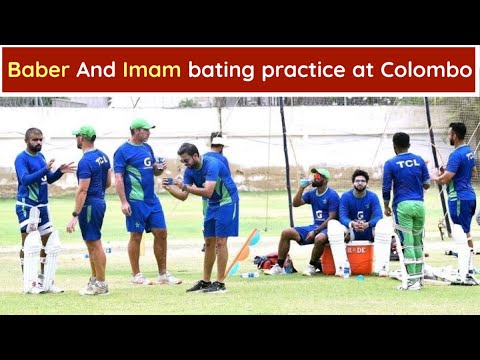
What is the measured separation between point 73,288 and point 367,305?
13.2ft

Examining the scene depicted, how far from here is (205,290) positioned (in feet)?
36.7

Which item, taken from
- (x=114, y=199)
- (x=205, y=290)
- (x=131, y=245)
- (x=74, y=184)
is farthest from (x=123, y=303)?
(x=74, y=184)

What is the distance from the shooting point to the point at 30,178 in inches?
464

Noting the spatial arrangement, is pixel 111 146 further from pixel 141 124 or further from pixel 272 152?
pixel 141 124

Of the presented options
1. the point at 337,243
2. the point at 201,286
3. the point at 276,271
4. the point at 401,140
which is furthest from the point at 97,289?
the point at 401,140

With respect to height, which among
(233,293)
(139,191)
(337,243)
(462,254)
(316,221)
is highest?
(139,191)

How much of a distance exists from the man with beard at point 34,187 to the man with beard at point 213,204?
1.71 meters

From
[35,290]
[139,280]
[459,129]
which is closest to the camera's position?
[35,290]

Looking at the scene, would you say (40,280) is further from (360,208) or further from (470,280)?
(470,280)

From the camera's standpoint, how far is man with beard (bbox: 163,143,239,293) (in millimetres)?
11109

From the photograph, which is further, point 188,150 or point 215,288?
point 215,288

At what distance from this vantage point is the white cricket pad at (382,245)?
12852 millimetres

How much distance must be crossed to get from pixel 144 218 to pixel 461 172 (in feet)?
13.9

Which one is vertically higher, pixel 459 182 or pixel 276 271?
pixel 459 182
